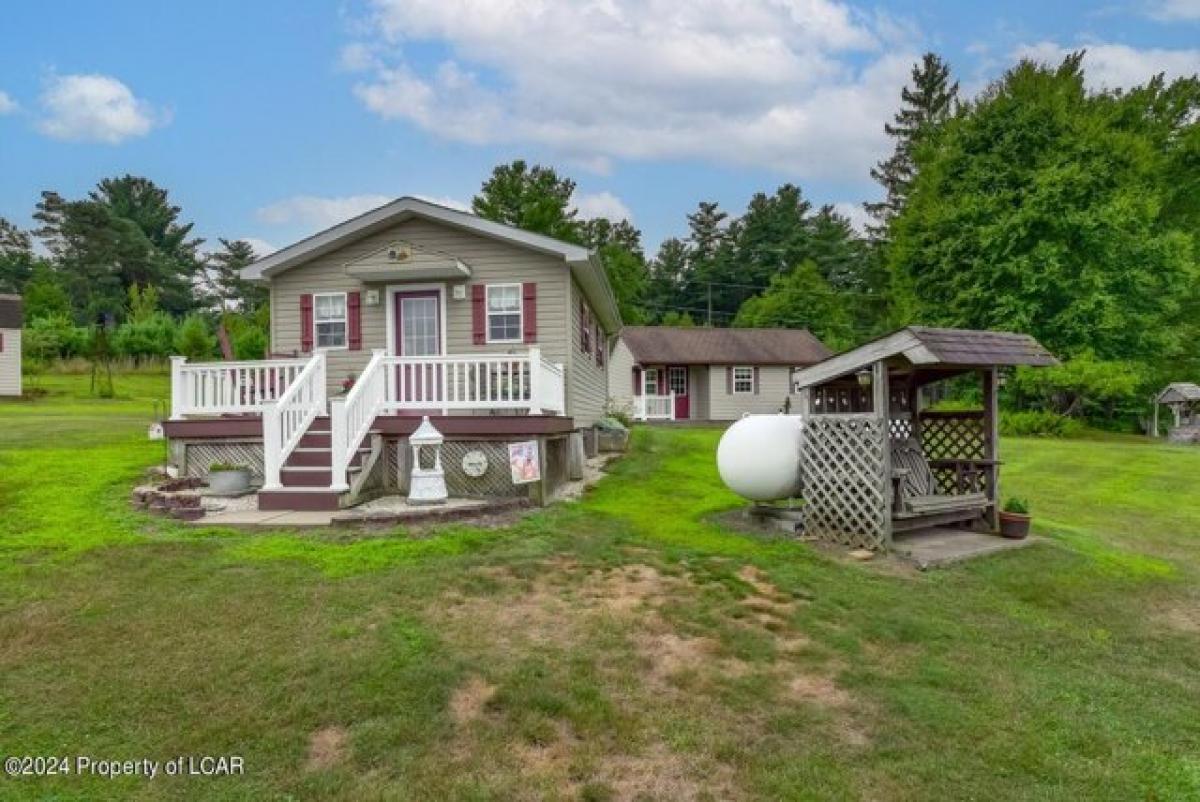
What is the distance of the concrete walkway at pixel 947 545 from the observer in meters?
7.05

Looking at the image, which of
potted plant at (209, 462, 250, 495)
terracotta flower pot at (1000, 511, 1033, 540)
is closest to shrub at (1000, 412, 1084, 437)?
terracotta flower pot at (1000, 511, 1033, 540)

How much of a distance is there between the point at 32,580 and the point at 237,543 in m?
1.49

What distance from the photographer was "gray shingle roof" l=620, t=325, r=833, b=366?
27828 mm

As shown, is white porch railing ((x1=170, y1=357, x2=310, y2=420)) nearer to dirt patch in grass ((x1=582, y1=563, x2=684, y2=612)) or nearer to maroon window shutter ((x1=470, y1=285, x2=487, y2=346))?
maroon window shutter ((x1=470, y1=285, x2=487, y2=346))

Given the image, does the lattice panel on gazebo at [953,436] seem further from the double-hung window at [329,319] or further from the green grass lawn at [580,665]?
the double-hung window at [329,319]

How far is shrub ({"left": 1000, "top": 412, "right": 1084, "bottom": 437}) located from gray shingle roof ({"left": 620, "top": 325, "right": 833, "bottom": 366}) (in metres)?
7.44

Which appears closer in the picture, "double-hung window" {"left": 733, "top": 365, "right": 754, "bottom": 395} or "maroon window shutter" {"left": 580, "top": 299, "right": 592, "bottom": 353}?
"maroon window shutter" {"left": 580, "top": 299, "right": 592, "bottom": 353}

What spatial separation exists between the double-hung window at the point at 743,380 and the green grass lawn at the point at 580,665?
2057 cm

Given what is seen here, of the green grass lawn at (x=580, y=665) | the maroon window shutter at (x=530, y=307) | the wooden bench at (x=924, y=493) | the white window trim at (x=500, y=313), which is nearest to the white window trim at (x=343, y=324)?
the white window trim at (x=500, y=313)

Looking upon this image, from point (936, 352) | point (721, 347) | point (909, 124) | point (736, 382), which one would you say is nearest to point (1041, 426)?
→ point (736, 382)

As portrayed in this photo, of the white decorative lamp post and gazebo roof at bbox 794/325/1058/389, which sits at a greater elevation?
gazebo roof at bbox 794/325/1058/389

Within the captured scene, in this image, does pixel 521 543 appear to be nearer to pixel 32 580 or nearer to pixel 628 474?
pixel 32 580

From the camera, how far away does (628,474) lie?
11781 millimetres

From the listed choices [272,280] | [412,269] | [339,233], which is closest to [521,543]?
[412,269]
